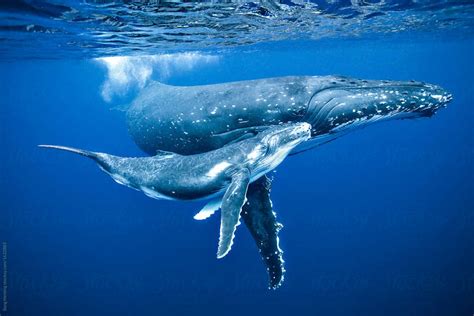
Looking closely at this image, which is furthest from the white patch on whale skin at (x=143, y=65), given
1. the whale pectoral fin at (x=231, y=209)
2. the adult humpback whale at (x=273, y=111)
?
the whale pectoral fin at (x=231, y=209)

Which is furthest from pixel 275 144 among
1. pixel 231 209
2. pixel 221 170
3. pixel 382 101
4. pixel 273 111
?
pixel 382 101

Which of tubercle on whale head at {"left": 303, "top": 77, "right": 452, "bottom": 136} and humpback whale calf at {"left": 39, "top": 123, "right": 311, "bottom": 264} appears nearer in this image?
humpback whale calf at {"left": 39, "top": 123, "right": 311, "bottom": 264}

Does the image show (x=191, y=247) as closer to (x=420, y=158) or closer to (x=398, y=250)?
(x=398, y=250)

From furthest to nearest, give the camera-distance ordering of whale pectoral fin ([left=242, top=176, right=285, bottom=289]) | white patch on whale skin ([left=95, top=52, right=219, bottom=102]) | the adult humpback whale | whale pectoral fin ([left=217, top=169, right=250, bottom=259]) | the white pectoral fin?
white patch on whale skin ([left=95, top=52, right=219, bottom=102])
whale pectoral fin ([left=242, top=176, right=285, bottom=289])
the adult humpback whale
the white pectoral fin
whale pectoral fin ([left=217, top=169, right=250, bottom=259])

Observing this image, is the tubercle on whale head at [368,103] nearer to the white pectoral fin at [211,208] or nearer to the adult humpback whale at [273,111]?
the adult humpback whale at [273,111]

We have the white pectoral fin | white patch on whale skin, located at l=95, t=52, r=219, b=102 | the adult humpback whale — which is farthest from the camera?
white patch on whale skin, located at l=95, t=52, r=219, b=102

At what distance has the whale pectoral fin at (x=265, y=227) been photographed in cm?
642

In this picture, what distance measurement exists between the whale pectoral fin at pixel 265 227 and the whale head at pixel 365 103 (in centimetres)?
162

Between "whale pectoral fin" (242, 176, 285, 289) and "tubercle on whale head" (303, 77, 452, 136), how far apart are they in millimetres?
1700

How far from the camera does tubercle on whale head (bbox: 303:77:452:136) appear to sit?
569cm

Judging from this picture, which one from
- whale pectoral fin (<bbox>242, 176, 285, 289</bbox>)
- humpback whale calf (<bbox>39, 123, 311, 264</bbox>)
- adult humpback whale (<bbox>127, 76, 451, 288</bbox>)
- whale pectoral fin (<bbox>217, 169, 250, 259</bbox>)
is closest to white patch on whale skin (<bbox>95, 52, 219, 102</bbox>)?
adult humpback whale (<bbox>127, 76, 451, 288</bbox>)

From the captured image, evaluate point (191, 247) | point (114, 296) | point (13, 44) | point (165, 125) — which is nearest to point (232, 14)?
point (165, 125)

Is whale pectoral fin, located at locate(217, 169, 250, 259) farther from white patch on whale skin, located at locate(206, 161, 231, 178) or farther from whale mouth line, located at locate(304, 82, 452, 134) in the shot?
whale mouth line, located at locate(304, 82, 452, 134)

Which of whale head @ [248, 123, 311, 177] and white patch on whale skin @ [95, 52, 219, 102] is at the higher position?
whale head @ [248, 123, 311, 177]
